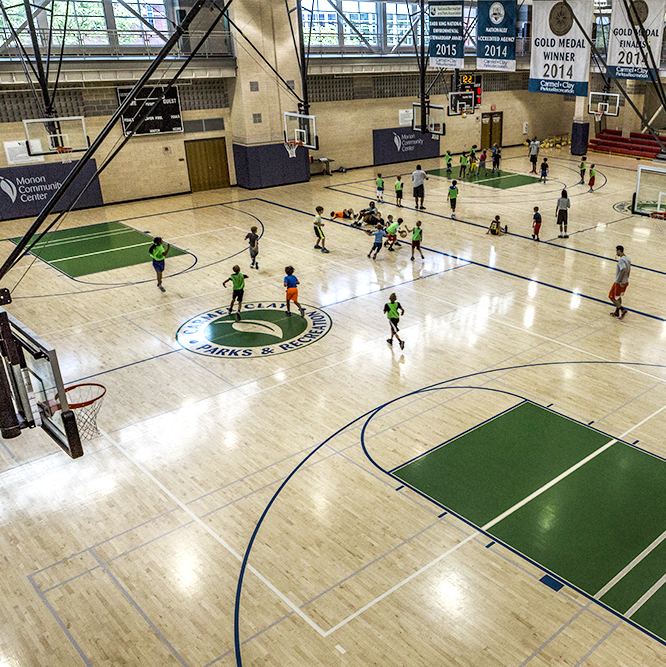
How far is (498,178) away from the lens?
32.7 m

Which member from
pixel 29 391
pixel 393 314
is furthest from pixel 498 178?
Result: pixel 29 391

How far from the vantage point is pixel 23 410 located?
8211mm

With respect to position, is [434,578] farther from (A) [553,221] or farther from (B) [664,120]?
(B) [664,120]

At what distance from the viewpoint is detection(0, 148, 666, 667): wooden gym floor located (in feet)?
24.6

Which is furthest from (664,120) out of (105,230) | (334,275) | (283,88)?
(105,230)

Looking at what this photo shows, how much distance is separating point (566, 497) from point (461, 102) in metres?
21.9

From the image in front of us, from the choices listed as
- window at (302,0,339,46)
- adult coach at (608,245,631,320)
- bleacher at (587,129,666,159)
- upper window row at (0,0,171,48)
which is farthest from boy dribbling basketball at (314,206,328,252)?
bleacher at (587,129,666,159)

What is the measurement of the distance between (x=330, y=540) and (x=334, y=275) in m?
11.3

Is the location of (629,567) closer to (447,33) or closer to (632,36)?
(632,36)

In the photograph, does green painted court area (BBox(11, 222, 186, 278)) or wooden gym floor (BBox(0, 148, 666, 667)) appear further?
green painted court area (BBox(11, 222, 186, 278))

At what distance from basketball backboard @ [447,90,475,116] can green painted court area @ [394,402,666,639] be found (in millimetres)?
18932

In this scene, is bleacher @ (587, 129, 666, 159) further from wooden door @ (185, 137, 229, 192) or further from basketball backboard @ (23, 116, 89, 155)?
basketball backboard @ (23, 116, 89, 155)

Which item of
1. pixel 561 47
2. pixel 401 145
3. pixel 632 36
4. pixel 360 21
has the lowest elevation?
pixel 401 145

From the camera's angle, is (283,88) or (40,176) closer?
(40,176)
